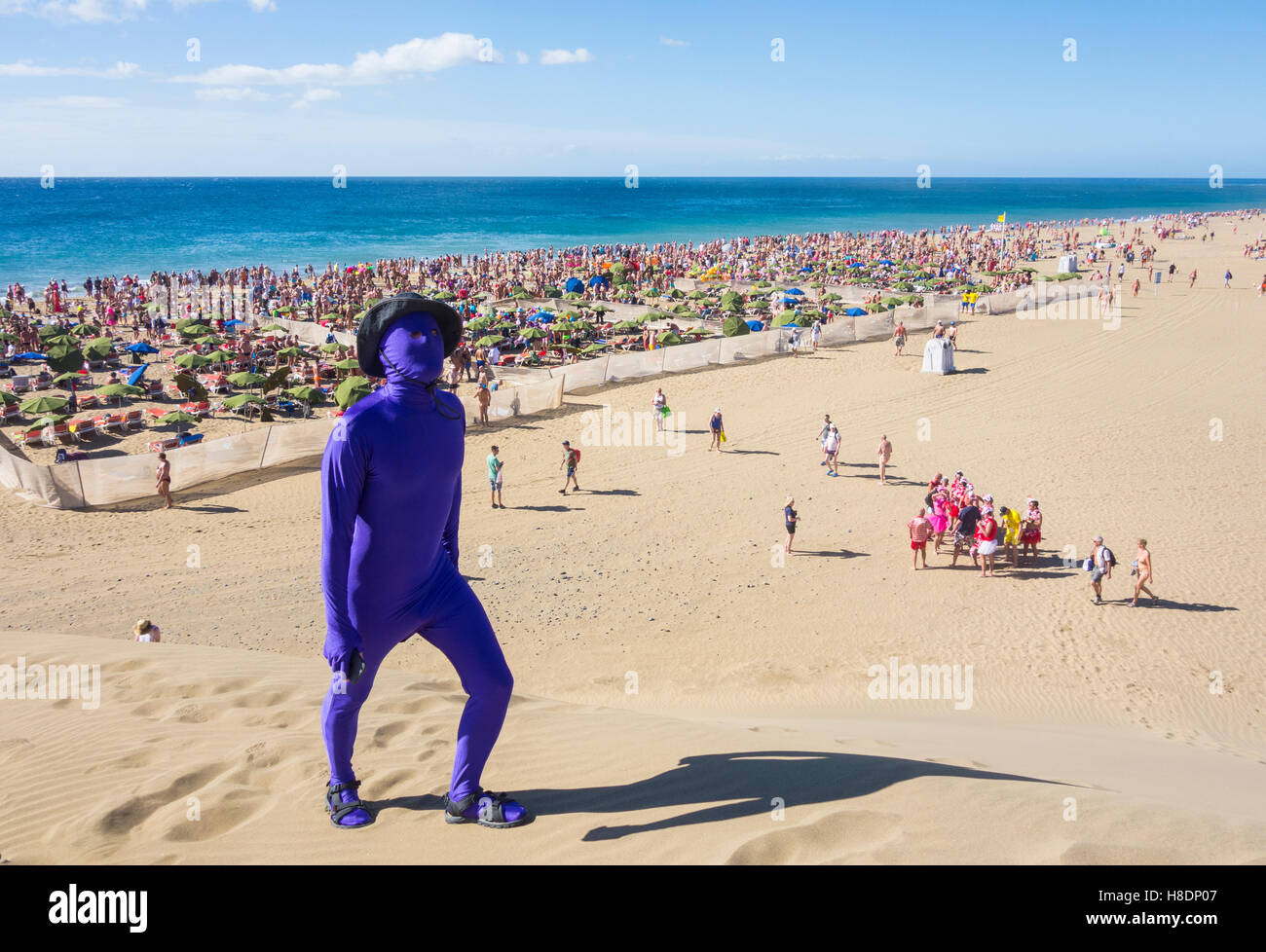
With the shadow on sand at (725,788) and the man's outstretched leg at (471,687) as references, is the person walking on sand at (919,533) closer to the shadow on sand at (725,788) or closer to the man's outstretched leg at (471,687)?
the shadow on sand at (725,788)

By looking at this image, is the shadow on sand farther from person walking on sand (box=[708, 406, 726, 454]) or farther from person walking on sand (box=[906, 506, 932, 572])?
person walking on sand (box=[708, 406, 726, 454])

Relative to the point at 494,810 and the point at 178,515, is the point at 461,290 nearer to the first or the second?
the point at 178,515

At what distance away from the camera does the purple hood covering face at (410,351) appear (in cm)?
386

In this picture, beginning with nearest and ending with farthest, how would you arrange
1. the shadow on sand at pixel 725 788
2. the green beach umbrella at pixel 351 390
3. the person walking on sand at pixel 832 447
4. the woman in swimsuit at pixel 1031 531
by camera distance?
1. the shadow on sand at pixel 725 788
2. the woman in swimsuit at pixel 1031 531
3. the person walking on sand at pixel 832 447
4. the green beach umbrella at pixel 351 390

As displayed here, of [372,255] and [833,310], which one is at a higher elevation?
[372,255]

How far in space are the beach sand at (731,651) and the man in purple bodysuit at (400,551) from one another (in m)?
0.37

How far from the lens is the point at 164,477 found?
49.9 ft

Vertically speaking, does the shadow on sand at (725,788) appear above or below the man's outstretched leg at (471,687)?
below

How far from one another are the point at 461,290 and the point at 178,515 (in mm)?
27769

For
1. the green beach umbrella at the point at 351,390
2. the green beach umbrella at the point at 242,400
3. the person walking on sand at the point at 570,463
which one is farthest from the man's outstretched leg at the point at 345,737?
the green beach umbrella at the point at 242,400

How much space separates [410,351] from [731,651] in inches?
279

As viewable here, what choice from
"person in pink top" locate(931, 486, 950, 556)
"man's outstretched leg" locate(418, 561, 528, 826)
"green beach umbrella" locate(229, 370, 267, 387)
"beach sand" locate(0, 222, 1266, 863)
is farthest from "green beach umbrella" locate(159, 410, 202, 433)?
"man's outstretched leg" locate(418, 561, 528, 826)
